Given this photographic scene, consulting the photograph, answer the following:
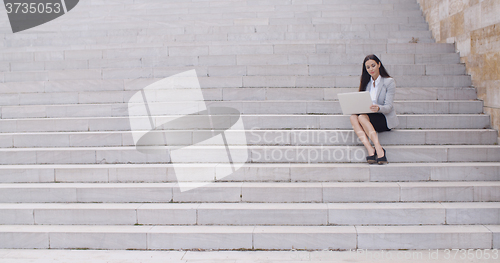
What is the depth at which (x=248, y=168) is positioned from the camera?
5.07 metres

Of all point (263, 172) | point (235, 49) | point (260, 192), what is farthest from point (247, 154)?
point (235, 49)

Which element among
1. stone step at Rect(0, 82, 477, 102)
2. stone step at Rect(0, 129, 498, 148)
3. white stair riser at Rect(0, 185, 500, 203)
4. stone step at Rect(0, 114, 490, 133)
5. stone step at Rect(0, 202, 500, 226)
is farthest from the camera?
stone step at Rect(0, 82, 477, 102)

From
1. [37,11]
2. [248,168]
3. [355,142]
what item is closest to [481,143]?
[355,142]

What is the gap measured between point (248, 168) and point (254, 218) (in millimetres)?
766

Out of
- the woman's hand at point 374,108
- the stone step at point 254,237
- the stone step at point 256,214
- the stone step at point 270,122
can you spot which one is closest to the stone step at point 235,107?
the stone step at point 270,122

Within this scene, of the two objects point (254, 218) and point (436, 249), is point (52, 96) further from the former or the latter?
point (436, 249)

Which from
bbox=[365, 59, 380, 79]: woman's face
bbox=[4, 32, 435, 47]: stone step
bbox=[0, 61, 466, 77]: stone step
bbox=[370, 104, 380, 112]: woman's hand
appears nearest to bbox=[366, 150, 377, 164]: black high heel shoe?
bbox=[370, 104, 380, 112]: woman's hand

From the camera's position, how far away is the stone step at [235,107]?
5.99 m

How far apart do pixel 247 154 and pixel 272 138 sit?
0.51 m

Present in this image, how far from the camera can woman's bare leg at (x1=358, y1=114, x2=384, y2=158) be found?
16.3ft

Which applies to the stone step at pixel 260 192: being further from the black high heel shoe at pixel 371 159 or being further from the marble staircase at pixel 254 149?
the black high heel shoe at pixel 371 159

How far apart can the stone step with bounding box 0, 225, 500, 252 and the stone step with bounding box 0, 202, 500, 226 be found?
0.33 feet

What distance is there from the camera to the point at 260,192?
480 centimetres

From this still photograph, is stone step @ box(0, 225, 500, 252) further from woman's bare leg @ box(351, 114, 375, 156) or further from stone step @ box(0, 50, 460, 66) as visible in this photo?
stone step @ box(0, 50, 460, 66)
